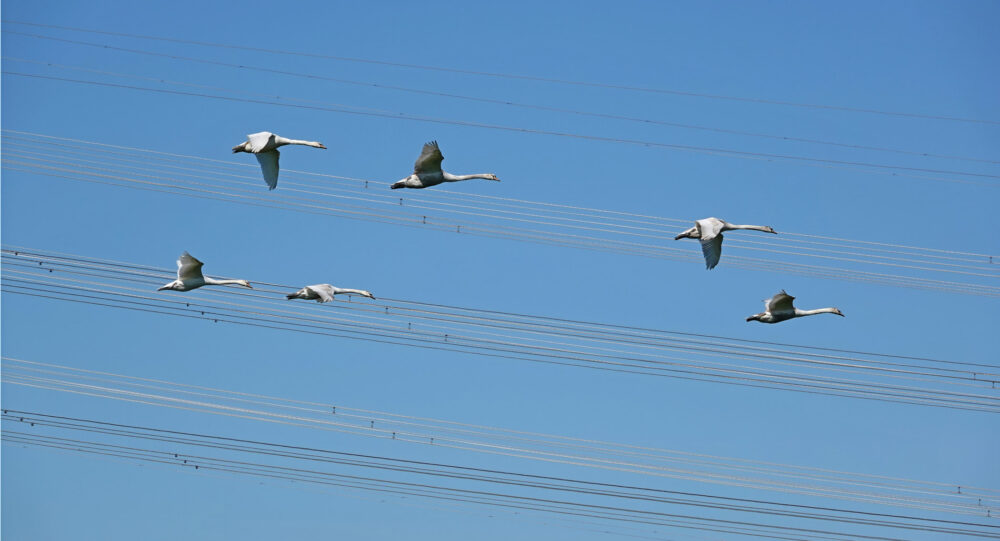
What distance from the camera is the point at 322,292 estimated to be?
64.8m

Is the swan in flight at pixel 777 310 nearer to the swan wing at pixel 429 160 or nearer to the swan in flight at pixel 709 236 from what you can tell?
the swan in flight at pixel 709 236

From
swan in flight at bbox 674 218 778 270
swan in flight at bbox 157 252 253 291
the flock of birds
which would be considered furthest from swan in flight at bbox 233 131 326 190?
swan in flight at bbox 674 218 778 270

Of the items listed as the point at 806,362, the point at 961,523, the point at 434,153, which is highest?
the point at 434,153

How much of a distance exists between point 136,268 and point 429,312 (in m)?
9.38

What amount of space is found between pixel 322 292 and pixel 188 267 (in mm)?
4205

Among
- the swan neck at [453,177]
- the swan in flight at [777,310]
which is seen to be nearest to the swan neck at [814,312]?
the swan in flight at [777,310]

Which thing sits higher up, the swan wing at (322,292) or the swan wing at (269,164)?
the swan wing at (269,164)

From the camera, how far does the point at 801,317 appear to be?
6869 centimetres

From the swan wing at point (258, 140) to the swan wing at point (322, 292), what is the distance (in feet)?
14.6

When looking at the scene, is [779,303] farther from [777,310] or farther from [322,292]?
[322,292]

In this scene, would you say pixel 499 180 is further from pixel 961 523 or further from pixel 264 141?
pixel 961 523

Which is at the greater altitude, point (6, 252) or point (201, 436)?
point (6, 252)

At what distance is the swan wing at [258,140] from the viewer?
6431 cm

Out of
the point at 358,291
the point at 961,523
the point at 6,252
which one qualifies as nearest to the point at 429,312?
the point at 358,291
